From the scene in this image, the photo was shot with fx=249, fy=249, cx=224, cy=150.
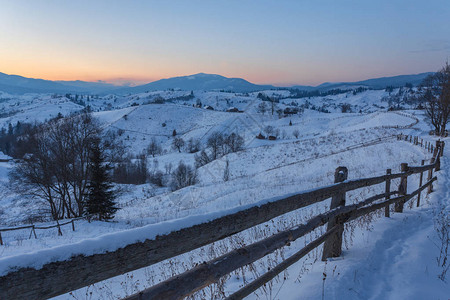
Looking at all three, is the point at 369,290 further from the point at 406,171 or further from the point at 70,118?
the point at 70,118

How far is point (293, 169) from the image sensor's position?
26.1 metres

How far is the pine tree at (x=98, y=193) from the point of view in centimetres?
1922

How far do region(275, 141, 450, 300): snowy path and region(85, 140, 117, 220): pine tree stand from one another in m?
18.7

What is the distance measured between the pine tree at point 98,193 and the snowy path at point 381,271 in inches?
735

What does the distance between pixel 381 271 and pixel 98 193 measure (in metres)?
20.3

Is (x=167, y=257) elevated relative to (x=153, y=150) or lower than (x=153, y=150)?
elevated

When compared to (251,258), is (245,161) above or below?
below

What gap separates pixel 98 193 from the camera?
19734 millimetres

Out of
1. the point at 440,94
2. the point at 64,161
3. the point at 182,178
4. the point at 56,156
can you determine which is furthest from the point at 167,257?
the point at 182,178

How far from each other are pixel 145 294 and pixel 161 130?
121254 mm

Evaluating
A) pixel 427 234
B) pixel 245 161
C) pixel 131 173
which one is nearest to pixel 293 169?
pixel 245 161

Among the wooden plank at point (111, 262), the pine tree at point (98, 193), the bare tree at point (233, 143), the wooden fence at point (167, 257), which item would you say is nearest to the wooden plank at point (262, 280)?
the wooden fence at point (167, 257)

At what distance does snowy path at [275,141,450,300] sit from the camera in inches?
125

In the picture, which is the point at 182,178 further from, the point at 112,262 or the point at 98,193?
the point at 112,262
